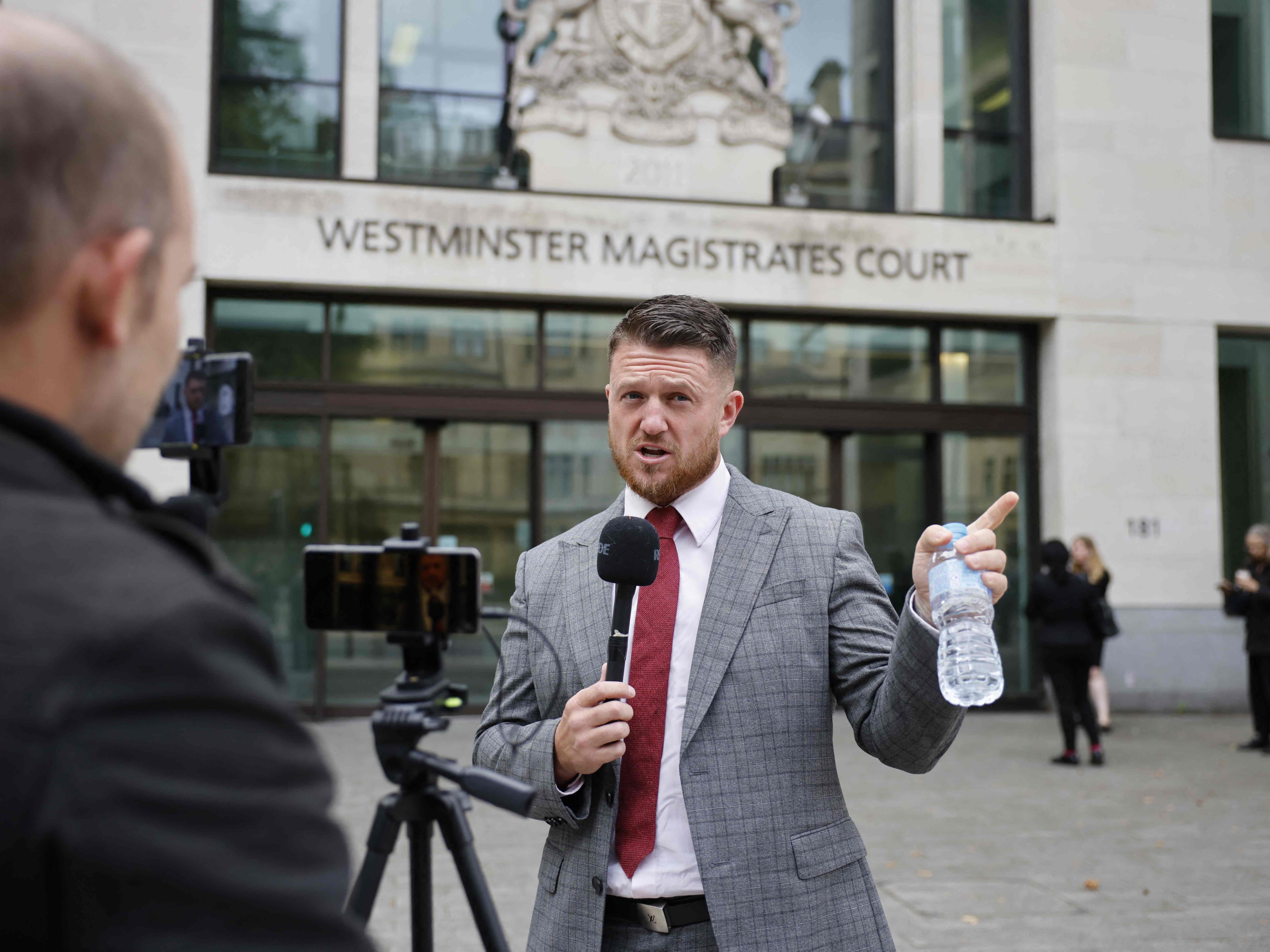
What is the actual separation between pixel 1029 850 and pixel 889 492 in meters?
6.60

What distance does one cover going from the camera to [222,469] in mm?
3051

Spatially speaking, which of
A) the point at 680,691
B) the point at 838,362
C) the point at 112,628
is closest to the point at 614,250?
the point at 838,362

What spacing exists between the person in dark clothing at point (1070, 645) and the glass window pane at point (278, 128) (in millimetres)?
8457

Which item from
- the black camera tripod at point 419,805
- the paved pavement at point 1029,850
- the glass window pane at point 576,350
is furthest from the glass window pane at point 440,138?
the black camera tripod at point 419,805

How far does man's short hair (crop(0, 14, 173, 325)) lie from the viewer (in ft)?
2.74

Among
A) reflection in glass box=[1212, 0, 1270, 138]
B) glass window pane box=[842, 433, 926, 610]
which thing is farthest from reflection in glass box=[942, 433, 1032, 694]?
reflection in glass box=[1212, 0, 1270, 138]

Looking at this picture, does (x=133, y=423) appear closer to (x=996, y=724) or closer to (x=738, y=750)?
(x=738, y=750)

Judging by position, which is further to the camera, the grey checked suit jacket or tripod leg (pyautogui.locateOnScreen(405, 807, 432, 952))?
the grey checked suit jacket

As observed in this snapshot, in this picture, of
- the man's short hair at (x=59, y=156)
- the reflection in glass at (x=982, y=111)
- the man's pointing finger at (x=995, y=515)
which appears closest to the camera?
the man's short hair at (x=59, y=156)

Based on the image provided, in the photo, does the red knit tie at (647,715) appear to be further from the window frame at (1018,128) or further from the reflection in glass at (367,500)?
the window frame at (1018,128)

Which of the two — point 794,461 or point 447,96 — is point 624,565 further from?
point 447,96

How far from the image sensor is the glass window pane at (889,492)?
13.0 metres

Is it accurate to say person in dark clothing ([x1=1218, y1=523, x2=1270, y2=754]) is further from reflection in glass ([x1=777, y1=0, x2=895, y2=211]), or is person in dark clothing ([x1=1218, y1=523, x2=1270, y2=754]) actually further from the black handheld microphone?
the black handheld microphone

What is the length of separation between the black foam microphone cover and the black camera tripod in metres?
0.40
